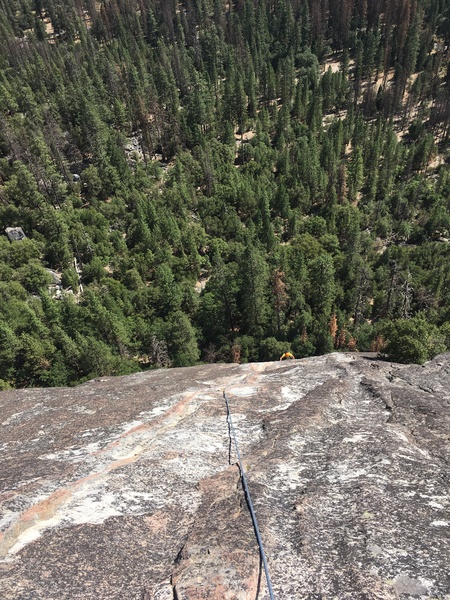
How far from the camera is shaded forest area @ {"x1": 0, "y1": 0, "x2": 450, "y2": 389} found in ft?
199

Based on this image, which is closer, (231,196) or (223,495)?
(223,495)

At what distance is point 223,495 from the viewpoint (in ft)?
42.0

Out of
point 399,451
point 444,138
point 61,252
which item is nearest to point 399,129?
point 444,138

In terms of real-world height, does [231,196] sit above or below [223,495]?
below

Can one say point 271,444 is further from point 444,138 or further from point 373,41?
point 373,41

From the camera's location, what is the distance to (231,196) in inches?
3974

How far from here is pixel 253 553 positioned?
34.7ft

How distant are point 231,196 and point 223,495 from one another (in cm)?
9487

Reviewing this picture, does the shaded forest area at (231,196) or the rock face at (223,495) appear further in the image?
the shaded forest area at (231,196)

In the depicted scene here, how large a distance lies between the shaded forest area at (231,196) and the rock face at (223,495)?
17041 millimetres

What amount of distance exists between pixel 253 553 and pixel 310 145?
125m

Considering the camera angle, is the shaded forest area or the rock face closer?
the rock face

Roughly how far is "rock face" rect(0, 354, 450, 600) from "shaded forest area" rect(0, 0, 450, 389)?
17.0m

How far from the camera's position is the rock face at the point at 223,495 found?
9805 mm
